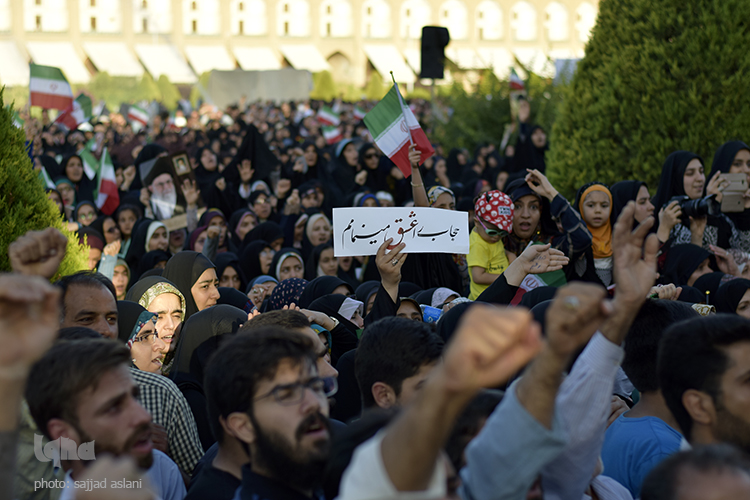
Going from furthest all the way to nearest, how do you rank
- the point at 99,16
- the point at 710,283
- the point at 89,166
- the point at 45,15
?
1. the point at 99,16
2. the point at 45,15
3. the point at 89,166
4. the point at 710,283

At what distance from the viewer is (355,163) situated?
11.0m

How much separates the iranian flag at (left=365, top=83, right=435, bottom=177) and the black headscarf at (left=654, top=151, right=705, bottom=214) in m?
1.63

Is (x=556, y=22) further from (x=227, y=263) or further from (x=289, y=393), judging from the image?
(x=289, y=393)

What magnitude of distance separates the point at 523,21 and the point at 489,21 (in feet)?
6.21

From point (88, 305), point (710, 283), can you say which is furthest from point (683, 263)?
point (88, 305)

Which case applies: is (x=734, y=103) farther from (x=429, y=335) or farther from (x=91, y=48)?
(x=91, y=48)

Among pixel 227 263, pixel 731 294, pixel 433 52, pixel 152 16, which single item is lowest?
pixel 227 263

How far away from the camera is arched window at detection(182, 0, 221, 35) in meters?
45.6

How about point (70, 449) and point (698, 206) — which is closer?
point (70, 449)

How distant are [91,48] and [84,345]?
45.4m

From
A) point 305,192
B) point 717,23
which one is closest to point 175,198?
point 305,192

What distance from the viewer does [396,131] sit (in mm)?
5508

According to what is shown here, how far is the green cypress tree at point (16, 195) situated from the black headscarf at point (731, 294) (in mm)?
3229

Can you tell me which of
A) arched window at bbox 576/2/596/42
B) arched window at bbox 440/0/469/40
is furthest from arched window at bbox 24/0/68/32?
arched window at bbox 576/2/596/42
